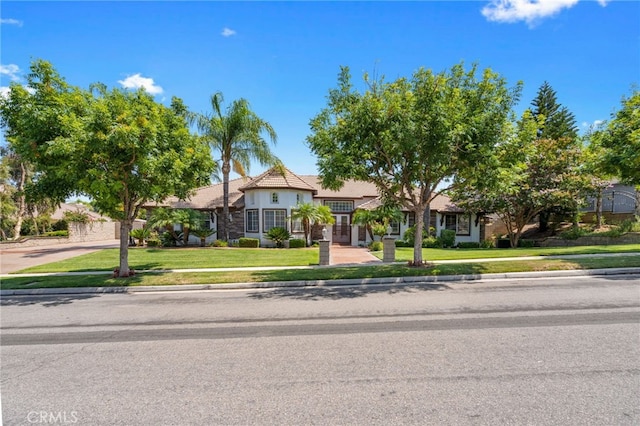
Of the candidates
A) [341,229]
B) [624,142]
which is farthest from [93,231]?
[624,142]

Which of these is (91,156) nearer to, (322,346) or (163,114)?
(163,114)

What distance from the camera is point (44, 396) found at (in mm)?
4105

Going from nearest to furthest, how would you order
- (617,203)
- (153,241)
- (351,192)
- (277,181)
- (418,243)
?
(418,243) → (153,241) → (277,181) → (617,203) → (351,192)

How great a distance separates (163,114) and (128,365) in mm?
9919

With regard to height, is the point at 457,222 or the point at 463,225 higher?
the point at 457,222

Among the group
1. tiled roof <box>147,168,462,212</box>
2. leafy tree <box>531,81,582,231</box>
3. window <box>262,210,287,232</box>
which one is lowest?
window <box>262,210,287,232</box>

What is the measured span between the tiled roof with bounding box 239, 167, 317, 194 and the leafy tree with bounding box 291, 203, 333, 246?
1.92 meters

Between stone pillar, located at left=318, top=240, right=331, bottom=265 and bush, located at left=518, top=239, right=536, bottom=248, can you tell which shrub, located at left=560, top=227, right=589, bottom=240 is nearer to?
bush, located at left=518, top=239, right=536, bottom=248

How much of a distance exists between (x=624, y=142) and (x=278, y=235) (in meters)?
19.1

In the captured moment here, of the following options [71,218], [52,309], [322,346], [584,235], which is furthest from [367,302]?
[71,218]

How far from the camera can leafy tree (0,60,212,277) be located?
1014 cm

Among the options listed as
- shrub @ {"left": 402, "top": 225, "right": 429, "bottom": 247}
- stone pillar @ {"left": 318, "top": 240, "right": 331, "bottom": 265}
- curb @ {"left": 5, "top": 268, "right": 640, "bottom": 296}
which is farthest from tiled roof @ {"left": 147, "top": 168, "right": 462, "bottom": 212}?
curb @ {"left": 5, "top": 268, "right": 640, "bottom": 296}

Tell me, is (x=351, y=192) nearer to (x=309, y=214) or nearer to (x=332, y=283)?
(x=309, y=214)

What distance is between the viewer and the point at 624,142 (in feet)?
46.4
